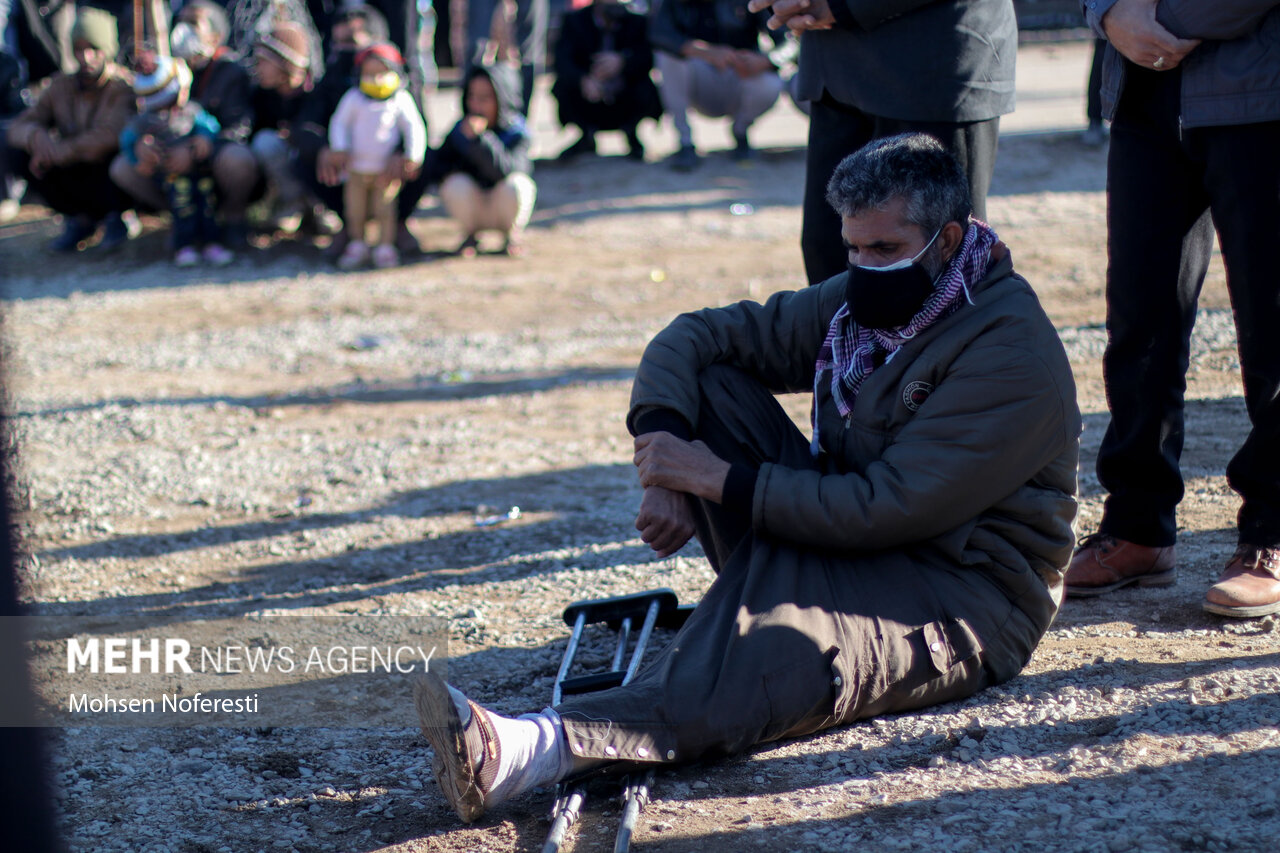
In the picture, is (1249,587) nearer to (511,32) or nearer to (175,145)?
(175,145)

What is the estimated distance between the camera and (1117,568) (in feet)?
11.4

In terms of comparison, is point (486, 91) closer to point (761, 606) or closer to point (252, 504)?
point (252, 504)

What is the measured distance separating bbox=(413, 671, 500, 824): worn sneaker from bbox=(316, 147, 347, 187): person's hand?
22.4ft

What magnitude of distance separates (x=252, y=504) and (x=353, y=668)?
1571 millimetres

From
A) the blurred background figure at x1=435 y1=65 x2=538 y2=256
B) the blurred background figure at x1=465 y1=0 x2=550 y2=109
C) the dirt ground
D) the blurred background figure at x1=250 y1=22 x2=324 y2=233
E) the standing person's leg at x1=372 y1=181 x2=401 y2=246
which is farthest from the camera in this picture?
the blurred background figure at x1=465 y1=0 x2=550 y2=109

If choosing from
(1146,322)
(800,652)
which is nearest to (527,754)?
(800,652)

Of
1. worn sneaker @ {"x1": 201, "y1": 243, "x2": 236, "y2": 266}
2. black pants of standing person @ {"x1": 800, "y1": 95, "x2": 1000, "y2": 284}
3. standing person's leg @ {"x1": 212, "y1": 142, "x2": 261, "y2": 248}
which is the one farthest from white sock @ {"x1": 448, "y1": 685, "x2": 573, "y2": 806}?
standing person's leg @ {"x1": 212, "y1": 142, "x2": 261, "y2": 248}

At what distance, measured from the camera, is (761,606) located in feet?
8.87

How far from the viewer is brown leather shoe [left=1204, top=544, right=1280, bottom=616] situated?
3.19m

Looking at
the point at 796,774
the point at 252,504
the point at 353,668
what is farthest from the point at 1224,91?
the point at 252,504

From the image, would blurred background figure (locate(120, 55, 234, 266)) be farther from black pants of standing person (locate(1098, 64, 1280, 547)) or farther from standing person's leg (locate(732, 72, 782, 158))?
black pants of standing person (locate(1098, 64, 1280, 547))

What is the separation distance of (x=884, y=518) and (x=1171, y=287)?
3.91 feet

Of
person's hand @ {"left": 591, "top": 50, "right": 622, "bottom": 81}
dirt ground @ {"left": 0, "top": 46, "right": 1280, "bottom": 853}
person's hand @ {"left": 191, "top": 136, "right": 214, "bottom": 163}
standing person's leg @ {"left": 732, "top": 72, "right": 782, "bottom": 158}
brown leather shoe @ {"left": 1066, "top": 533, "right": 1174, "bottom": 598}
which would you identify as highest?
person's hand @ {"left": 591, "top": 50, "right": 622, "bottom": 81}

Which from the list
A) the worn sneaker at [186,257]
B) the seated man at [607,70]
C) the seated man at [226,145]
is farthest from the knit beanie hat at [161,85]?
the seated man at [607,70]
